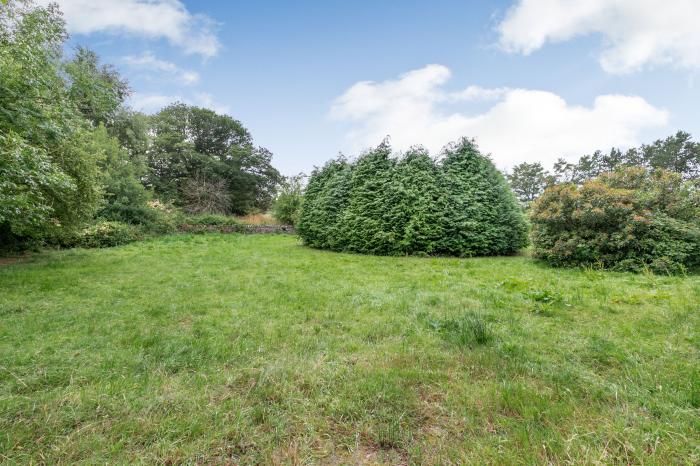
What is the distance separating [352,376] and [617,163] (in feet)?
147

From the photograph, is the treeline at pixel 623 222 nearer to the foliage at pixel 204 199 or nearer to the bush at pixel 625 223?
the bush at pixel 625 223

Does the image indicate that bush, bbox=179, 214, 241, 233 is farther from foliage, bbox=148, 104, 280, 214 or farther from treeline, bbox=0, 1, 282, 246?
foliage, bbox=148, 104, 280, 214

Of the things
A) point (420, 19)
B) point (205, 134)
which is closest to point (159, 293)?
point (420, 19)

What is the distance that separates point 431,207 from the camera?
9.63 m

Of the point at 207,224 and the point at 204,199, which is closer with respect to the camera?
the point at 207,224

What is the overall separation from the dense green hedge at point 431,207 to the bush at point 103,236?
31.9 ft

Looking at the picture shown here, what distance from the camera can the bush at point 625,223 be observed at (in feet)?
22.1

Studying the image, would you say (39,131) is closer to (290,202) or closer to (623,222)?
(623,222)

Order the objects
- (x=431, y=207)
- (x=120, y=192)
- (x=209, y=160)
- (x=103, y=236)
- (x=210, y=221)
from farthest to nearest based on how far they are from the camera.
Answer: (x=209, y=160), (x=210, y=221), (x=120, y=192), (x=103, y=236), (x=431, y=207)

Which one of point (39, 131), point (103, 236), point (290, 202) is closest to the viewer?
point (39, 131)

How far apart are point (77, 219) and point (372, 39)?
1062cm

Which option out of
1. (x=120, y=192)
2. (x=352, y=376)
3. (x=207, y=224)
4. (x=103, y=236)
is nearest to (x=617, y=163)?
(x=207, y=224)

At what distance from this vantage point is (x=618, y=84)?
8961 mm

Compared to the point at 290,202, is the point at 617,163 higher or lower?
higher
